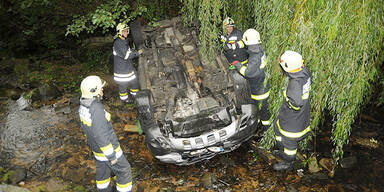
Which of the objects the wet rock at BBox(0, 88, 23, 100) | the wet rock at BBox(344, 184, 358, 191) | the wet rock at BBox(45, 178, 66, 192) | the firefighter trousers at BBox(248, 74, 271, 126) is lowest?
the wet rock at BBox(0, 88, 23, 100)

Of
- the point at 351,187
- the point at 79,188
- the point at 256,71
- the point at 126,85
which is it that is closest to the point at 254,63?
the point at 256,71

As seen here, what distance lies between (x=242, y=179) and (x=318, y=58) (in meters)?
2.13

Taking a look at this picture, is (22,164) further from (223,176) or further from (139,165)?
(223,176)

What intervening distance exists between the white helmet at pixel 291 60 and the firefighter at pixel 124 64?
→ 3.31 meters

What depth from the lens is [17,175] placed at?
442cm

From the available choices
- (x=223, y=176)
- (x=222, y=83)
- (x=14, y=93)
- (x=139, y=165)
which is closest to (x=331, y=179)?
(x=223, y=176)

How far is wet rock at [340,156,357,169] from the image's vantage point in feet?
14.3

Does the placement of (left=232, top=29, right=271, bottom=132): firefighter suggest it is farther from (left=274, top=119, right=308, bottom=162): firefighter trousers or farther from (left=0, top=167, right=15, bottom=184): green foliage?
(left=0, top=167, right=15, bottom=184): green foliage

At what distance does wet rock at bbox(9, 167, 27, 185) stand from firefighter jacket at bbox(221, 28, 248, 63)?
14.4 feet

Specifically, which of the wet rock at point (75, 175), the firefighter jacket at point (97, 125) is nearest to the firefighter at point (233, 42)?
the firefighter jacket at point (97, 125)

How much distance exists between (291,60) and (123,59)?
3707 mm

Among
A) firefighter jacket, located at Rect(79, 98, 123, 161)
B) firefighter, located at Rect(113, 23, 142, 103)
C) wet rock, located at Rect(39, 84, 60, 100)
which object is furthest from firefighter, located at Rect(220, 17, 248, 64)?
wet rock, located at Rect(39, 84, 60, 100)

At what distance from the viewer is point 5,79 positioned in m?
8.11

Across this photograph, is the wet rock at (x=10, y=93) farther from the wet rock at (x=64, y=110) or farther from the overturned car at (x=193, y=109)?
the overturned car at (x=193, y=109)
